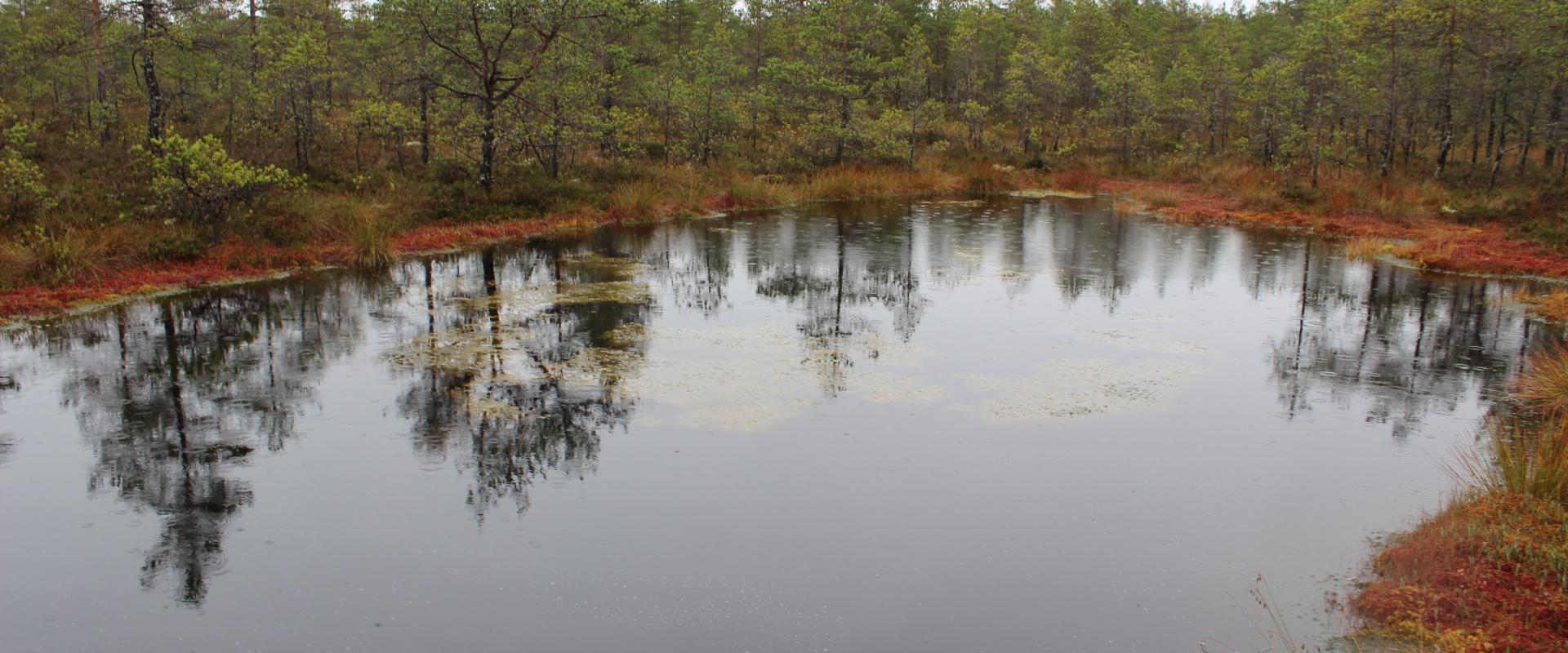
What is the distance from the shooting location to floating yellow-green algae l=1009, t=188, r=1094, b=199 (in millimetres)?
34125

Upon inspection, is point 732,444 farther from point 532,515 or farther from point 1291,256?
point 1291,256

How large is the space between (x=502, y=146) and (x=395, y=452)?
1663 centimetres

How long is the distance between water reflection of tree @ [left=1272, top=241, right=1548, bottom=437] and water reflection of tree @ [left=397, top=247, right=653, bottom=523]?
22.3ft

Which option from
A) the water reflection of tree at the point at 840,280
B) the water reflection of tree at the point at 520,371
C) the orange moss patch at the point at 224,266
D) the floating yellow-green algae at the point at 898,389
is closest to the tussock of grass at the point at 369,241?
the orange moss patch at the point at 224,266

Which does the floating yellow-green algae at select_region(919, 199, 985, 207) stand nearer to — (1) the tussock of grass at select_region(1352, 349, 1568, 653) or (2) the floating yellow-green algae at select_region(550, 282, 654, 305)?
(2) the floating yellow-green algae at select_region(550, 282, 654, 305)

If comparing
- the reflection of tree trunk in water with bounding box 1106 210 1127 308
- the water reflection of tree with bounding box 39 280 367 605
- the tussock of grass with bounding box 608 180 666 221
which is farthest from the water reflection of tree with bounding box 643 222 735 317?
the reflection of tree trunk in water with bounding box 1106 210 1127 308

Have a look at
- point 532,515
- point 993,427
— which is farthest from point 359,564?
point 993,427

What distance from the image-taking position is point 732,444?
26.8 ft

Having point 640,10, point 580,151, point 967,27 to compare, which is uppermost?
point 967,27

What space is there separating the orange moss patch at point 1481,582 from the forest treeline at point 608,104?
15.9 m

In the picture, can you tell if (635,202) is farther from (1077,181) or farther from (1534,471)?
(1534,471)

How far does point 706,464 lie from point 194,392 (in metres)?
5.32

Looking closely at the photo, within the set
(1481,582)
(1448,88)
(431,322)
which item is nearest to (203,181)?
(431,322)

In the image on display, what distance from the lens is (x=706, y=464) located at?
7.71 metres
